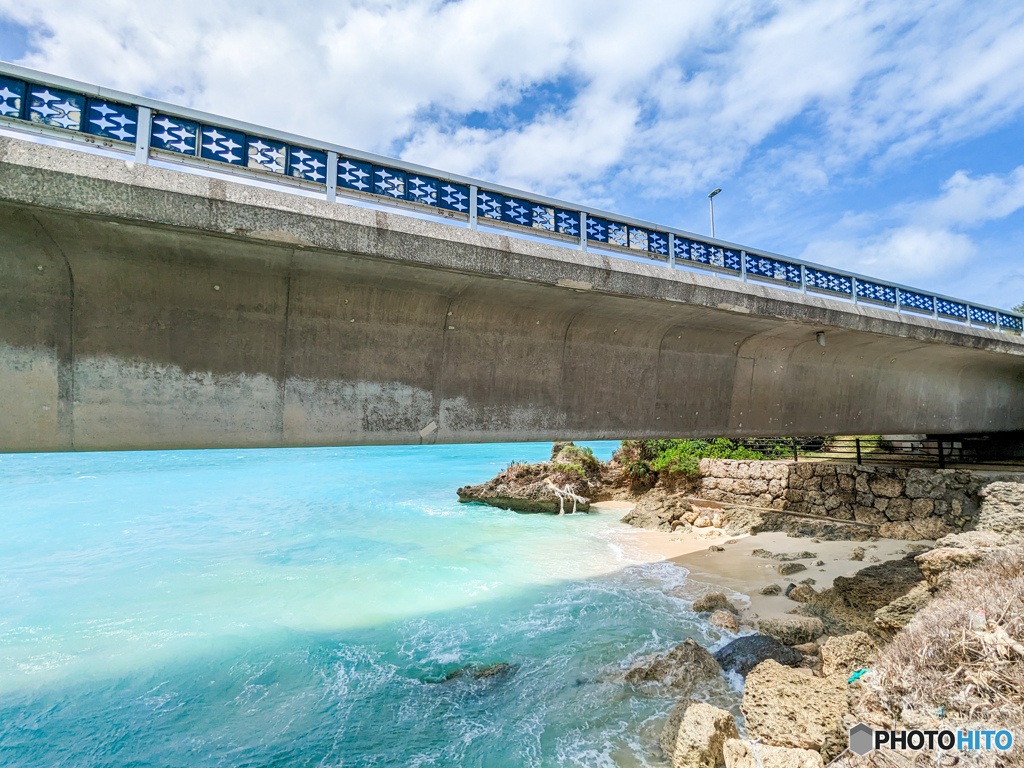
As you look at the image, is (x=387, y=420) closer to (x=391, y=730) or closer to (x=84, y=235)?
(x=84, y=235)

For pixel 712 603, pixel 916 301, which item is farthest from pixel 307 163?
pixel 916 301

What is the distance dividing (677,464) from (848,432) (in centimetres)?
765

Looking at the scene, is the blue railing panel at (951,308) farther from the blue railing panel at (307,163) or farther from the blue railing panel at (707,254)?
the blue railing panel at (307,163)

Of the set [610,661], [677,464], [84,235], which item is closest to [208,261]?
[84,235]

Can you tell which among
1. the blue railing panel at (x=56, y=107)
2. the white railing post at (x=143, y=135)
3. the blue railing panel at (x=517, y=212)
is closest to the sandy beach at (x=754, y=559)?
the blue railing panel at (x=517, y=212)

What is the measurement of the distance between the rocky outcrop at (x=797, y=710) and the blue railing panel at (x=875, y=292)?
7405mm

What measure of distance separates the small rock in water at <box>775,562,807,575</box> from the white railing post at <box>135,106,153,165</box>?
11657mm

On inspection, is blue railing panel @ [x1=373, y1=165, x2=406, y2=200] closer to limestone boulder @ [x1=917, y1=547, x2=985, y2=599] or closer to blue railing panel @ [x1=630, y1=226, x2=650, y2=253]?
blue railing panel @ [x1=630, y1=226, x2=650, y2=253]

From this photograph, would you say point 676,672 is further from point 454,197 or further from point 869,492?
point 869,492

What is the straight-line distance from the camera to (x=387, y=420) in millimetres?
5172

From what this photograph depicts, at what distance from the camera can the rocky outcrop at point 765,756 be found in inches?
132

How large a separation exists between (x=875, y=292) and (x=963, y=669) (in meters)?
8.06

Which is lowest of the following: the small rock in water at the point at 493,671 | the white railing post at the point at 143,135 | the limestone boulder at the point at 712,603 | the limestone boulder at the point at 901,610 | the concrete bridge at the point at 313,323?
the small rock in water at the point at 493,671

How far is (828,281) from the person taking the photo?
27.6 ft
